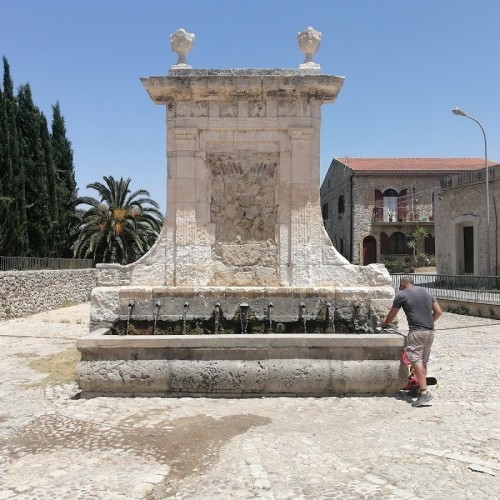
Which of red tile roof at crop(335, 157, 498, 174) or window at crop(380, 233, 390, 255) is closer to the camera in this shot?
red tile roof at crop(335, 157, 498, 174)

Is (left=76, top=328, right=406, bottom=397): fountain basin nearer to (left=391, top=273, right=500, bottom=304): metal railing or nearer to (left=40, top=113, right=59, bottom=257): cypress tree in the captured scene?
(left=391, top=273, right=500, bottom=304): metal railing

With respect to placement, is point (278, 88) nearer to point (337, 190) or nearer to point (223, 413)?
point (223, 413)

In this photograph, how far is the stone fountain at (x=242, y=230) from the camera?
6773 mm

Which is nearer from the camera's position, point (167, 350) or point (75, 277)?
point (167, 350)

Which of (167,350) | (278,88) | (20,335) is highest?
(278,88)

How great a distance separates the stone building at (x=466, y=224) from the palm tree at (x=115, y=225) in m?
13.8

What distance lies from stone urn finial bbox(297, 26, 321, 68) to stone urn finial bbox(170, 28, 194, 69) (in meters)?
1.62

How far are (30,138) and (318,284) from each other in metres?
21.6

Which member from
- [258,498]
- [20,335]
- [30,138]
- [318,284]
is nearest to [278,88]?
[318,284]

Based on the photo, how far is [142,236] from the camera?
24.8m

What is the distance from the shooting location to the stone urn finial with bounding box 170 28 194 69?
734 cm

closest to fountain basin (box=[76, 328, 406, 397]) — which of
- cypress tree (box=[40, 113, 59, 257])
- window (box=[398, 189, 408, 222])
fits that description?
cypress tree (box=[40, 113, 59, 257])

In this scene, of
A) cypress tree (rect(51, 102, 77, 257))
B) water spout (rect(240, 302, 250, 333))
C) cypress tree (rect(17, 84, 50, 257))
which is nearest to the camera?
water spout (rect(240, 302, 250, 333))

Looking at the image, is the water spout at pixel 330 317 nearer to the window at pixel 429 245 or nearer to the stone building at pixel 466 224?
the stone building at pixel 466 224
